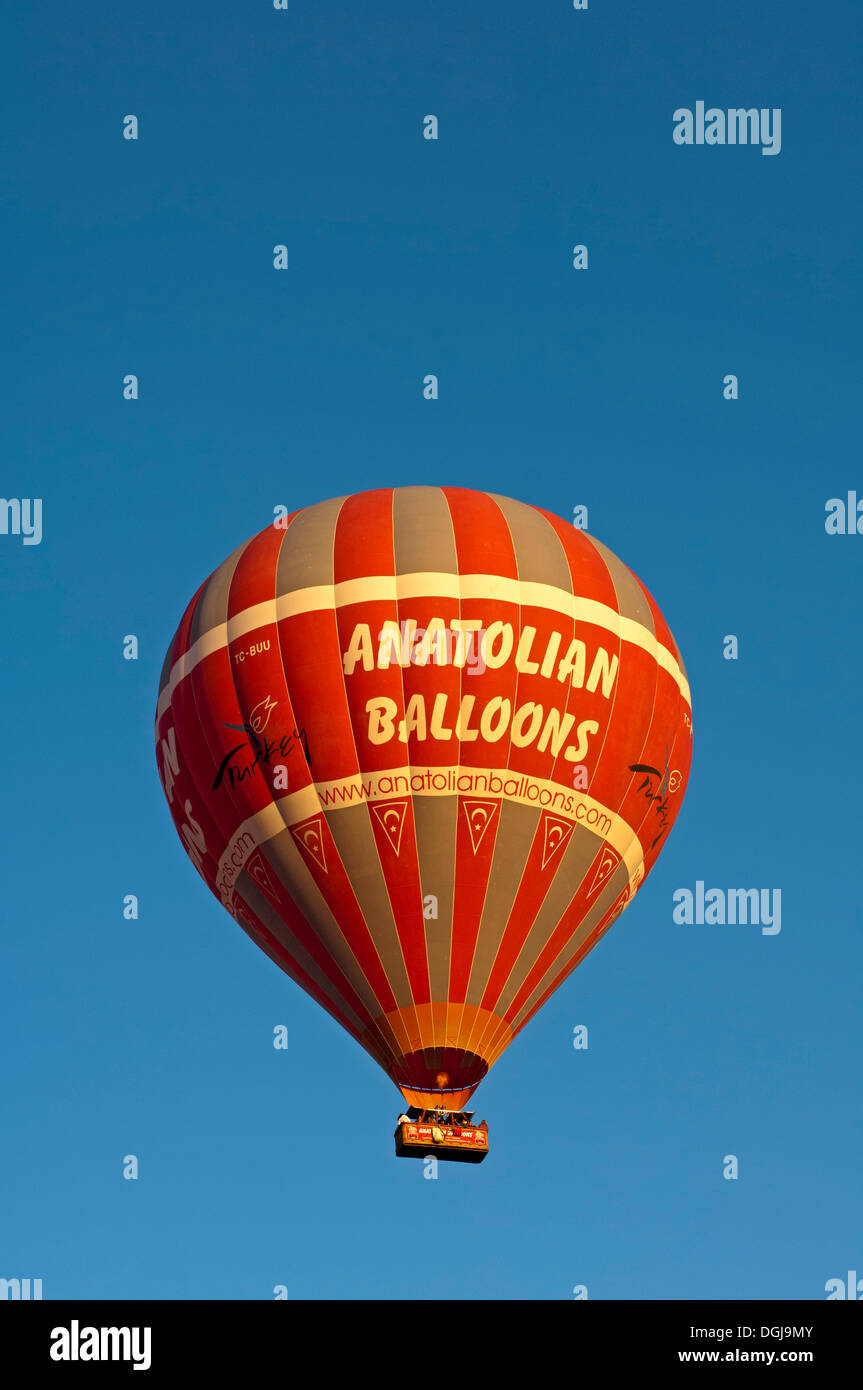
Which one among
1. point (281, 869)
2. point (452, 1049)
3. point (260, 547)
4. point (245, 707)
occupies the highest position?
point (260, 547)

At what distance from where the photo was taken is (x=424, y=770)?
113 feet

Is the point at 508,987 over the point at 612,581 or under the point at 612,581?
under

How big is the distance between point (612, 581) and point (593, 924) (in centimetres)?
481

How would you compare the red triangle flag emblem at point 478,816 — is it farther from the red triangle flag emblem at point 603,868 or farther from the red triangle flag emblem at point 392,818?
the red triangle flag emblem at point 603,868

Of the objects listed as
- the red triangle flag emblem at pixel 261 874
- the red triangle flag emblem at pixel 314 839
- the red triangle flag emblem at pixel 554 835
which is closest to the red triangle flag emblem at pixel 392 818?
the red triangle flag emblem at pixel 314 839

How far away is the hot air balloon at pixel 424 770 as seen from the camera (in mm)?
34531

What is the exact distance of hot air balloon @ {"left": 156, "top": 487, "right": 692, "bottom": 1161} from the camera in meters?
34.5

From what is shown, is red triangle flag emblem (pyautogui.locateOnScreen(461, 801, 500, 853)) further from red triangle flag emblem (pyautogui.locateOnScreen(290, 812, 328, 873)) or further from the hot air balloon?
red triangle flag emblem (pyautogui.locateOnScreen(290, 812, 328, 873))

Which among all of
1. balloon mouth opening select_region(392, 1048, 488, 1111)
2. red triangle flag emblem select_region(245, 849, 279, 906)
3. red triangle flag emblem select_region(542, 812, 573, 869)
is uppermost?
red triangle flag emblem select_region(542, 812, 573, 869)

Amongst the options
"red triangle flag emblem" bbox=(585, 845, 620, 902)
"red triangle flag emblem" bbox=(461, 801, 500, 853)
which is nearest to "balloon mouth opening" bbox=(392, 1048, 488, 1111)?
"red triangle flag emblem" bbox=(461, 801, 500, 853)

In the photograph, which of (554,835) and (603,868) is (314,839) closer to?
(554,835)

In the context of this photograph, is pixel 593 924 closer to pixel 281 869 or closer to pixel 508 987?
pixel 508 987

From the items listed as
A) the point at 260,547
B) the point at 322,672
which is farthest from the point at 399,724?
the point at 260,547

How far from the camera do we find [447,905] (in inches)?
1359
